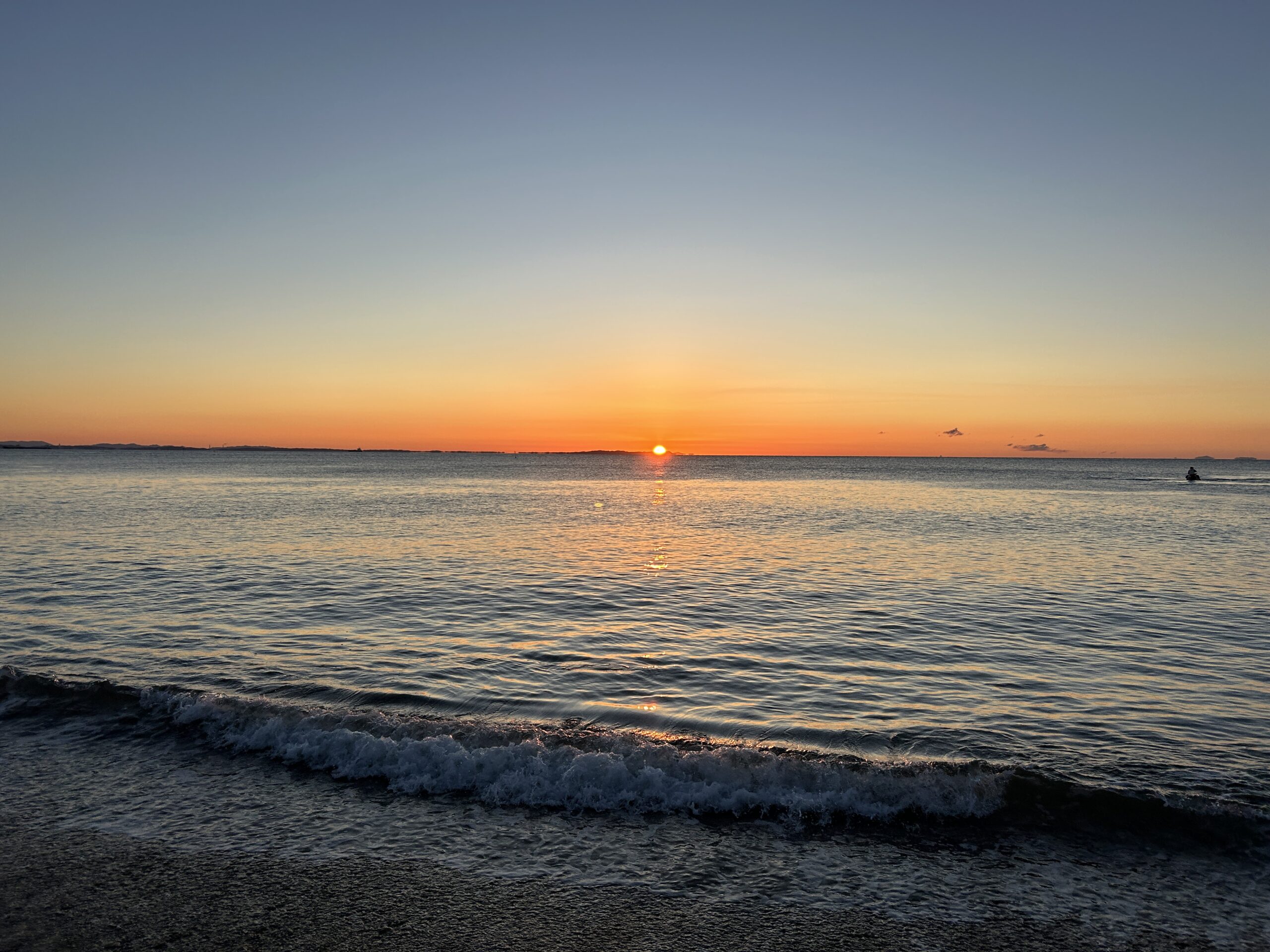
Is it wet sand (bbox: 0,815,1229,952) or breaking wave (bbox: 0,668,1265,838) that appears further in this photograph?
breaking wave (bbox: 0,668,1265,838)

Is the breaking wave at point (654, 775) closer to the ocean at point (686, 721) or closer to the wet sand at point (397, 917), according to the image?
the ocean at point (686, 721)

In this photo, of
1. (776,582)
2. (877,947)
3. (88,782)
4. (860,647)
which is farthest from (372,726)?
(776,582)

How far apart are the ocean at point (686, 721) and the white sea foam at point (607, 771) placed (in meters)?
0.05

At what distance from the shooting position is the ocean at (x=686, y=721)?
8.46 m

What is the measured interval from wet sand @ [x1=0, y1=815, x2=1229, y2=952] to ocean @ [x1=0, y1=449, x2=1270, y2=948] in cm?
27

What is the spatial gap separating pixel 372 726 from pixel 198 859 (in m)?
3.94

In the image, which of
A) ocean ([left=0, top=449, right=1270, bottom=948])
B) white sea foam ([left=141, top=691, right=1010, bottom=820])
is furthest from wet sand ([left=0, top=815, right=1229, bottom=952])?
white sea foam ([left=141, top=691, right=1010, bottom=820])

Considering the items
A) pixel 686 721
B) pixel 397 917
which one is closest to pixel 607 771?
pixel 686 721

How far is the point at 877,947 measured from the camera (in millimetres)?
6781

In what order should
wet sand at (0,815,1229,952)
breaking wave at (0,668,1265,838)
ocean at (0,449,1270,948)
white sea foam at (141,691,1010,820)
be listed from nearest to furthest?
wet sand at (0,815,1229,952)
ocean at (0,449,1270,948)
breaking wave at (0,668,1265,838)
white sea foam at (141,691,1010,820)

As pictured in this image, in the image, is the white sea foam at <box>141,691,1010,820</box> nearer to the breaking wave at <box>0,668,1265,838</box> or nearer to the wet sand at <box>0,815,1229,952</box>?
the breaking wave at <box>0,668,1265,838</box>

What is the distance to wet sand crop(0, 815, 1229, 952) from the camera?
6.78 meters

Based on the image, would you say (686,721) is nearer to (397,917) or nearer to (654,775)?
(654,775)

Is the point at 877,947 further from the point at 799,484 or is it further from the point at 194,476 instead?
the point at 194,476
